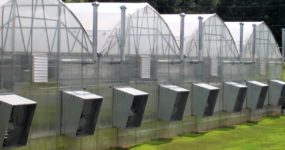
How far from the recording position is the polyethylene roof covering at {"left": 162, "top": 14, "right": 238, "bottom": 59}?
37.4m

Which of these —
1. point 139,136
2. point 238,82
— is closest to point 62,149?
point 139,136

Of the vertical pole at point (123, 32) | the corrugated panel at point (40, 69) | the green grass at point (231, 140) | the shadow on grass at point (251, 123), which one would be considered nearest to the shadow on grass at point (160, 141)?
the green grass at point (231, 140)

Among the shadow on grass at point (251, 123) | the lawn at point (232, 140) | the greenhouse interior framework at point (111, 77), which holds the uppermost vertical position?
the greenhouse interior framework at point (111, 77)

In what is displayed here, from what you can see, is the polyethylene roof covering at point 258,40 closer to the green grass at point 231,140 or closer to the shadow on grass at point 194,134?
the green grass at point 231,140

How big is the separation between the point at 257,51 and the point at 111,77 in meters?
21.5

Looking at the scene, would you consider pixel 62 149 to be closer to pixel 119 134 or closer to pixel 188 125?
pixel 119 134

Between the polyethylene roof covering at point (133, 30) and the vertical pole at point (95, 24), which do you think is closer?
the vertical pole at point (95, 24)

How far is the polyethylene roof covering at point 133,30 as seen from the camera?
29.0 m

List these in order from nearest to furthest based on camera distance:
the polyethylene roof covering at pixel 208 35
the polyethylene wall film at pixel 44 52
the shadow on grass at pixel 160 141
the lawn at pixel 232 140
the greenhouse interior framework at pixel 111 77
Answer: the polyethylene wall film at pixel 44 52 → the greenhouse interior framework at pixel 111 77 → the lawn at pixel 232 140 → the shadow on grass at pixel 160 141 → the polyethylene roof covering at pixel 208 35

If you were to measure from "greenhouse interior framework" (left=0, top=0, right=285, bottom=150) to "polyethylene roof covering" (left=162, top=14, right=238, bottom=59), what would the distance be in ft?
0.22

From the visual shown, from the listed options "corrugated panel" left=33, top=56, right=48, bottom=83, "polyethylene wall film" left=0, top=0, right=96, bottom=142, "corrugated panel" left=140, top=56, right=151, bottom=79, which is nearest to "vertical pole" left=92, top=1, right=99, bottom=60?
"polyethylene wall film" left=0, top=0, right=96, bottom=142

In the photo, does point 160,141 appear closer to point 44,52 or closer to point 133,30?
point 133,30

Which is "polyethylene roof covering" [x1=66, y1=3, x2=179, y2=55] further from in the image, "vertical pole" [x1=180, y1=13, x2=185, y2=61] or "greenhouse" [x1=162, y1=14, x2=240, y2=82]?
"greenhouse" [x1=162, y1=14, x2=240, y2=82]

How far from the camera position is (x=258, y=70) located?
46.4 m
